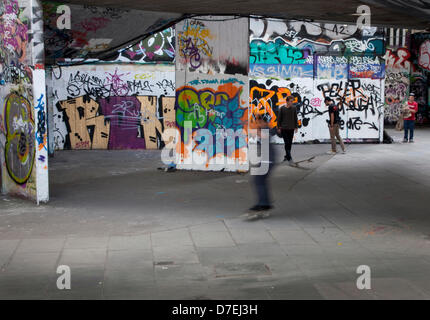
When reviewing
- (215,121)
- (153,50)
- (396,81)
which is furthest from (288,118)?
(396,81)

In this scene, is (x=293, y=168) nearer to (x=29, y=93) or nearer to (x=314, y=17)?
(x=314, y=17)

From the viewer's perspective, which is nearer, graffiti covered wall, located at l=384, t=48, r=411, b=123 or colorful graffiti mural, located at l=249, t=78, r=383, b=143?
colorful graffiti mural, located at l=249, t=78, r=383, b=143

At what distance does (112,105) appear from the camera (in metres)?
19.7

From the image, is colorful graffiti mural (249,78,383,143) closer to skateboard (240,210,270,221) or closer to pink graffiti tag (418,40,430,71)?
pink graffiti tag (418,40,430,71)

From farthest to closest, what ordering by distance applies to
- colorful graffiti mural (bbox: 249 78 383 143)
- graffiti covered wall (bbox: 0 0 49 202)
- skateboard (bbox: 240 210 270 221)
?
colorful graffiti mural (bbox: 249 78 383 143)
graffiti covered wall (bbox: 0 0 49 202)
skateboard (bbox: 240 210 270 221)

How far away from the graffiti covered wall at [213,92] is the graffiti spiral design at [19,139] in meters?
4.59

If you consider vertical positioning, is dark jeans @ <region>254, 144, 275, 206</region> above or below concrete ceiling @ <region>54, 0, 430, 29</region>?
below

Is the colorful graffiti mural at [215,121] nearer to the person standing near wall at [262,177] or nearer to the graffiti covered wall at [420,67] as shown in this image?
the person standing near wall at [262,177]

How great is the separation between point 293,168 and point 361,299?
32.2 feet

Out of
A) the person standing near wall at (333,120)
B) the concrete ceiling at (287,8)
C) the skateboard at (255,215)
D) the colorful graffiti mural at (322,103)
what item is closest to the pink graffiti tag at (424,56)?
the colorful graffiti mural at (322,103)

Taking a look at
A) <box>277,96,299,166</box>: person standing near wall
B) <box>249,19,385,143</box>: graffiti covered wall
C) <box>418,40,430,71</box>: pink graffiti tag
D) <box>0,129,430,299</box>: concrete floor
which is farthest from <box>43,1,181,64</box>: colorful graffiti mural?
<box>418,40,430,71</box>: pink graffiti tag

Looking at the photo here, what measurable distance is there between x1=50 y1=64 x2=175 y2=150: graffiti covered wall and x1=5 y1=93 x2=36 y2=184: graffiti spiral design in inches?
303

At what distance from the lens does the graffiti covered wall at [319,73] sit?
2098 centimetres

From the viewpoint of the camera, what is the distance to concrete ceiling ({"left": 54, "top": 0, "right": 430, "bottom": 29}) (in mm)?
11088
